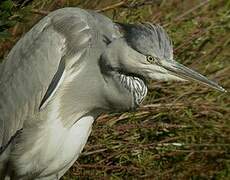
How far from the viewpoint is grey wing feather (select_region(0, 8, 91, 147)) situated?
10.4 feet

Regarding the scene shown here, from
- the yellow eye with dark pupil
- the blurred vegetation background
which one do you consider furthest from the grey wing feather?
the blurred vegetation background

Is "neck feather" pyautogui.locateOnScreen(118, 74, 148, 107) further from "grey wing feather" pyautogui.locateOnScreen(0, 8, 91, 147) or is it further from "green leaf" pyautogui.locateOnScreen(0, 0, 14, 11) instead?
"green leaf" pyautogui.locateOnScreen(0, 0, 14, 11)

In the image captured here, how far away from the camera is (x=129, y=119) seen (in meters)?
4.91

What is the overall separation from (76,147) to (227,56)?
258cm

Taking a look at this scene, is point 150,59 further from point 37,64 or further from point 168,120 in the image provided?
point 168,120

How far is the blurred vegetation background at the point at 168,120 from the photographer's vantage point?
4723 mm

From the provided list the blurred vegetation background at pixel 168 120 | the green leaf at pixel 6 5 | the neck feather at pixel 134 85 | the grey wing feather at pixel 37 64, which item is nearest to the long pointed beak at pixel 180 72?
the neck feather at pixel 134 85

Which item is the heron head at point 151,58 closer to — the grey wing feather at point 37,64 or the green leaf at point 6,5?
the grey wing feather at point 37,64

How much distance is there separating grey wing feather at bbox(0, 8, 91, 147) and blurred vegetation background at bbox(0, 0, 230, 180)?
108cm

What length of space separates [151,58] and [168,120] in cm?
210

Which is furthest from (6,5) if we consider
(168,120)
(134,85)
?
(168,120)

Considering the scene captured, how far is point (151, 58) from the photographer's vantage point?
9.87ft

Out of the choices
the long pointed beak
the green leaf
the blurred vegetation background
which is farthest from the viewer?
the blurred vegetation background

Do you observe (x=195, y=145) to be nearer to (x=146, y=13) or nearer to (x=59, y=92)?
(x=146, y=13)
